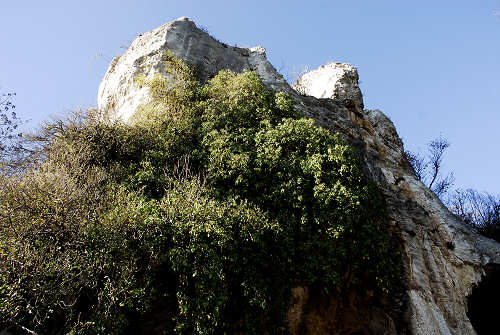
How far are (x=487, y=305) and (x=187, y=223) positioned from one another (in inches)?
455

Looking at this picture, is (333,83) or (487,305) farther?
(333,83)

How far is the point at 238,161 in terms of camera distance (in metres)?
9.71

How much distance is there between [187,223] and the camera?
23.6 feet

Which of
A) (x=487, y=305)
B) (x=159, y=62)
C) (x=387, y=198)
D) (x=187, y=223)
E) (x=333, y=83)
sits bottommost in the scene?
(x=187, y=223)

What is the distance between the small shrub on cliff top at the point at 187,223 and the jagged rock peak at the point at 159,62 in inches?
86.0

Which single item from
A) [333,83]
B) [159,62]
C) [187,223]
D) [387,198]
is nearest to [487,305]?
[387,198]

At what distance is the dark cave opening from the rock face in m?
0.55

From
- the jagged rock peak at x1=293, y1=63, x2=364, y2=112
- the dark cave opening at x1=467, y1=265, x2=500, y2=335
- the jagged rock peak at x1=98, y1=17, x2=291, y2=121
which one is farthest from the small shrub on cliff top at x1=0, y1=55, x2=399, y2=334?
the jagged rock peak at x1=293, y1=63, x2=364, y2=112

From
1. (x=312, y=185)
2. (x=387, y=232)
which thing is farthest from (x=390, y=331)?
(x=312, y=185)

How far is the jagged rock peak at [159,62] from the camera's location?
13816 mm

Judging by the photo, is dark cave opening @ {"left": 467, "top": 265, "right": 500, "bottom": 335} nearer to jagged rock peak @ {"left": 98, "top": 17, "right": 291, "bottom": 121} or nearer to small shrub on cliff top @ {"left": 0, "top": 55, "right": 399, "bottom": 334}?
small shrub on cliff top @ {"left": 0, "top": 55, "right": 399, "bottom": 334}

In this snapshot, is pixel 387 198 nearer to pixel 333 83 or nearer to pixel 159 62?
pixel 333 83

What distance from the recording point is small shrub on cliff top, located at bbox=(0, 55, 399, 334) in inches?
242

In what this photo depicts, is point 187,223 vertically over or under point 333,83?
under
